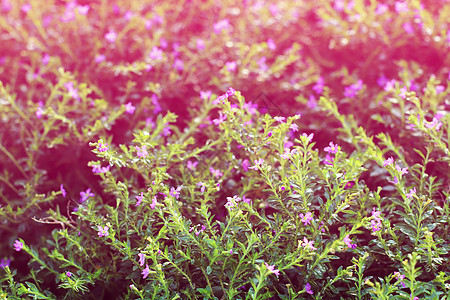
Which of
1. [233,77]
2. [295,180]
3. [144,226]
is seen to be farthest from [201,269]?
[233,77]

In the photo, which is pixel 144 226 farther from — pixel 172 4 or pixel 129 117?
pixel 172 4

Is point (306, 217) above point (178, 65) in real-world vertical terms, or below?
below

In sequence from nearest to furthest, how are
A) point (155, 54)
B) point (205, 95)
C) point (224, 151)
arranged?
point (224, 151) < point (205, 95) < point (155, 54)

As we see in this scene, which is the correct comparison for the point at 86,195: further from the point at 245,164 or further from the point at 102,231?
the point at 245,164

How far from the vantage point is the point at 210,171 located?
2.29 metres

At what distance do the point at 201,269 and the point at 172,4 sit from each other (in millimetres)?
2325

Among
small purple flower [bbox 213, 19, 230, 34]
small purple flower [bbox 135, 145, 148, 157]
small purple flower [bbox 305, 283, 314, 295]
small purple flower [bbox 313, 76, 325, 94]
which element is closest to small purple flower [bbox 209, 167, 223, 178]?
small purple flower [bbox 135, 145, 148, 157]

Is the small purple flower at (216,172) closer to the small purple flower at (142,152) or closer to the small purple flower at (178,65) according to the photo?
the small purple flower at (142,152)

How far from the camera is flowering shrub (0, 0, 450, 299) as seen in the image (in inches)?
71.6

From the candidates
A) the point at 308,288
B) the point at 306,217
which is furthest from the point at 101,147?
the point at 308,288

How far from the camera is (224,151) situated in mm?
2383

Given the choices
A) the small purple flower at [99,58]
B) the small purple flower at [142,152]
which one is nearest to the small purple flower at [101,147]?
the small purple flower at [142,152]

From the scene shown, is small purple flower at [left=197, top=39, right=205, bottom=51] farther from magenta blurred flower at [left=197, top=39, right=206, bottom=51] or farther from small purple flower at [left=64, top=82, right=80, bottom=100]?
small purple flower at [left=64, top=82, right=80, bottom=100]

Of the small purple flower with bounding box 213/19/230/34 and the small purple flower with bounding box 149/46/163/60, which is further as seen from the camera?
the small purple flower with bounding box 213/19/230/34
